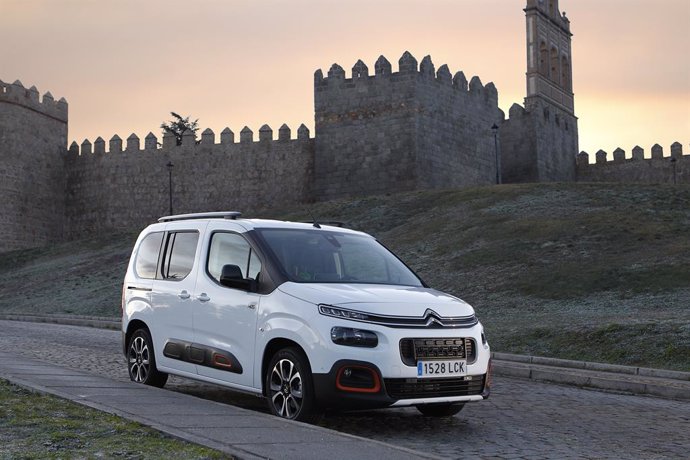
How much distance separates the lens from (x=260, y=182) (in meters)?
43.8

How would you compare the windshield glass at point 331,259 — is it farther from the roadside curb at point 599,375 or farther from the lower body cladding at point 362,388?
the roadside curb at point 599,375

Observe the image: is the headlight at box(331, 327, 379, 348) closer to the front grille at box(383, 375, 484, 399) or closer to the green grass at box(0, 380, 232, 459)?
the front grille at box(383, 375, 484, 399)

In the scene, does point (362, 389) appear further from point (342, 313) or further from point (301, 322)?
point (301, 322)

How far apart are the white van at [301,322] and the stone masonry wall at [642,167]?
34.4 meters

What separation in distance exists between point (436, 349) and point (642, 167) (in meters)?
38.6

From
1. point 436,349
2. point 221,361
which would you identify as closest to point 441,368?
point 436,349

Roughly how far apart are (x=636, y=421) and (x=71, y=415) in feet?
16.8

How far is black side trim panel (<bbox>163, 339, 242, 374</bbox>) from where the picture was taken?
8773mm

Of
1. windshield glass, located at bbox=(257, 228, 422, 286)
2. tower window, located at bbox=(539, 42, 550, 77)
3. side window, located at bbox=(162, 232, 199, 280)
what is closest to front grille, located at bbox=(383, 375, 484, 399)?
windshield glass, located at bbox=(257, 228, 422, 286)

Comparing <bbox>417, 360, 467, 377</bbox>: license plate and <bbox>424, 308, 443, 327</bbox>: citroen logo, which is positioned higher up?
<bbox>424, 308, 443, 327</bbox>: citroen logo

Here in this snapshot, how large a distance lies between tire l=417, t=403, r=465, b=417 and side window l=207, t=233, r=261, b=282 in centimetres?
195

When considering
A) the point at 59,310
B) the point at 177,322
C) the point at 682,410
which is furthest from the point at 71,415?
the point at 59,310

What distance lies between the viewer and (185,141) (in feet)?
152

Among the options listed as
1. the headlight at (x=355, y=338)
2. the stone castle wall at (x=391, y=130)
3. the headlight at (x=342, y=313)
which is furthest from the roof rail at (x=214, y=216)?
the stone castle wall at (x=391, y=130)
